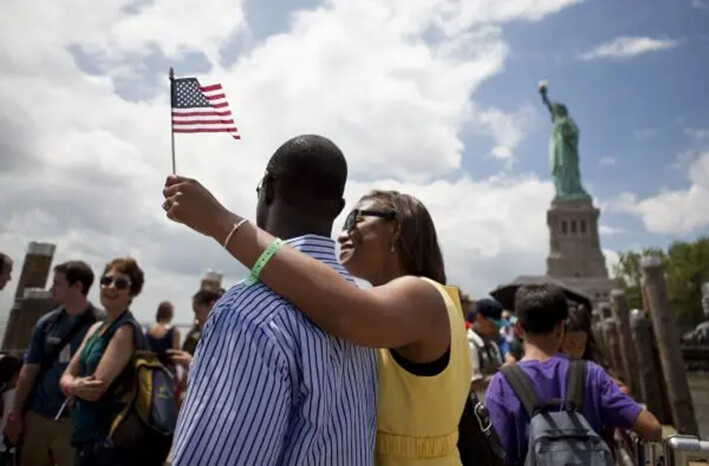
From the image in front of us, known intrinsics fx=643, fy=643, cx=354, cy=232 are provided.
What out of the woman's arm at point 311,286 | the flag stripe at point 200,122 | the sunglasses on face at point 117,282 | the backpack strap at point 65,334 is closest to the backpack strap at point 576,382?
the woman's arm at point 311,286

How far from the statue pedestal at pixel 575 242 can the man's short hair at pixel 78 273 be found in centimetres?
5781

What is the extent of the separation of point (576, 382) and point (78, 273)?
3261 mm

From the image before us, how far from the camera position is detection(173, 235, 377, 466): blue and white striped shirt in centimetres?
126

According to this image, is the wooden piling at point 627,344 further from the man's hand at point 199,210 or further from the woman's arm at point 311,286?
the man's hand at point 199,210

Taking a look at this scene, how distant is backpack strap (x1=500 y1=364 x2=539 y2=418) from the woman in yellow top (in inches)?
39.9

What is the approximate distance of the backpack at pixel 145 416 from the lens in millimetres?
3439

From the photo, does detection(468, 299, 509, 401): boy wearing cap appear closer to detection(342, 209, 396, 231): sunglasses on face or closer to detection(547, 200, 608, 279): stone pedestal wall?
detection(342, 209, 396, 231): sunglasses on face

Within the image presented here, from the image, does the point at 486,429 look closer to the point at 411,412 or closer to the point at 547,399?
the point at 411,412

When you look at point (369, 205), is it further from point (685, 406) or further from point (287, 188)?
point (685, 406)

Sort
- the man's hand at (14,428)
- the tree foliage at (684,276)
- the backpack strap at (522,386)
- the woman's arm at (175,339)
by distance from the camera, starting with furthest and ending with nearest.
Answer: the tree foliage at (684,276) → the woman's arm at (175,339) → the man's hand at (14,428) → the backpack strap at (522,386)

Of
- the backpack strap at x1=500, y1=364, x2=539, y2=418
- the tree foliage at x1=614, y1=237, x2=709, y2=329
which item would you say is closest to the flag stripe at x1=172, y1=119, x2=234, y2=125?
the backpack strap at x1=500, y1=364, x2=539, y2=418

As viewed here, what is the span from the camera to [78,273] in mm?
4379

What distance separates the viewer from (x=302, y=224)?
1599 millimetres

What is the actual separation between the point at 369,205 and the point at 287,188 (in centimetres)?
50
